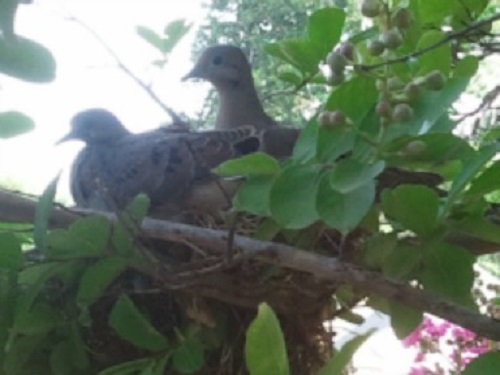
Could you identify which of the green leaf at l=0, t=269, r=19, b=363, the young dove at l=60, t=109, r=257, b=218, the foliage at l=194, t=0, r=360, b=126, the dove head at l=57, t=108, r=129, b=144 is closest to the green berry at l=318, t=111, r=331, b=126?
the green leaf at l=0, t=269, r=19, b=363

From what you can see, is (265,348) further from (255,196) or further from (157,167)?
(157,167)

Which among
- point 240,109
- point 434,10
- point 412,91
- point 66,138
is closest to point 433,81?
point 412,91

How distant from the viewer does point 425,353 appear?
3.13 ft

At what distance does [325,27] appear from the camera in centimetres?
43

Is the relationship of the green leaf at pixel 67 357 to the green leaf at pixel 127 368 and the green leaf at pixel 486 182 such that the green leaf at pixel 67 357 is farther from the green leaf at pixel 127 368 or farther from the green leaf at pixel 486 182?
the green leaf at pixel 486 182

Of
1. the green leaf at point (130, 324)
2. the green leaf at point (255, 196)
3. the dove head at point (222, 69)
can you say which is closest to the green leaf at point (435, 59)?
the green leaf at point (255, 196)

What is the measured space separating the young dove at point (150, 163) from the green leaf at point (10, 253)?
20cm

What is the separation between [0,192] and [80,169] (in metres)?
0.37

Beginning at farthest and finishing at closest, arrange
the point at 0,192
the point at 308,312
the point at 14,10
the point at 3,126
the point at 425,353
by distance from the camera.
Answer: the point at 425,353, the point at 308,312, the point at 0,192, the point at 3,126, the point at 14,10

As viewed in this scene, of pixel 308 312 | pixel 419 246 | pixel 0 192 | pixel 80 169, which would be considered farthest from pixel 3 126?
pixel 80 169

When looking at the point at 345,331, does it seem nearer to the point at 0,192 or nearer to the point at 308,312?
the point at 308,312

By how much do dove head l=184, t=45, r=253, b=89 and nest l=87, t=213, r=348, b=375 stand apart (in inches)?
15.6

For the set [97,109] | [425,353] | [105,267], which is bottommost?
[425,353]

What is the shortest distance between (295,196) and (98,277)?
6.6 inches
